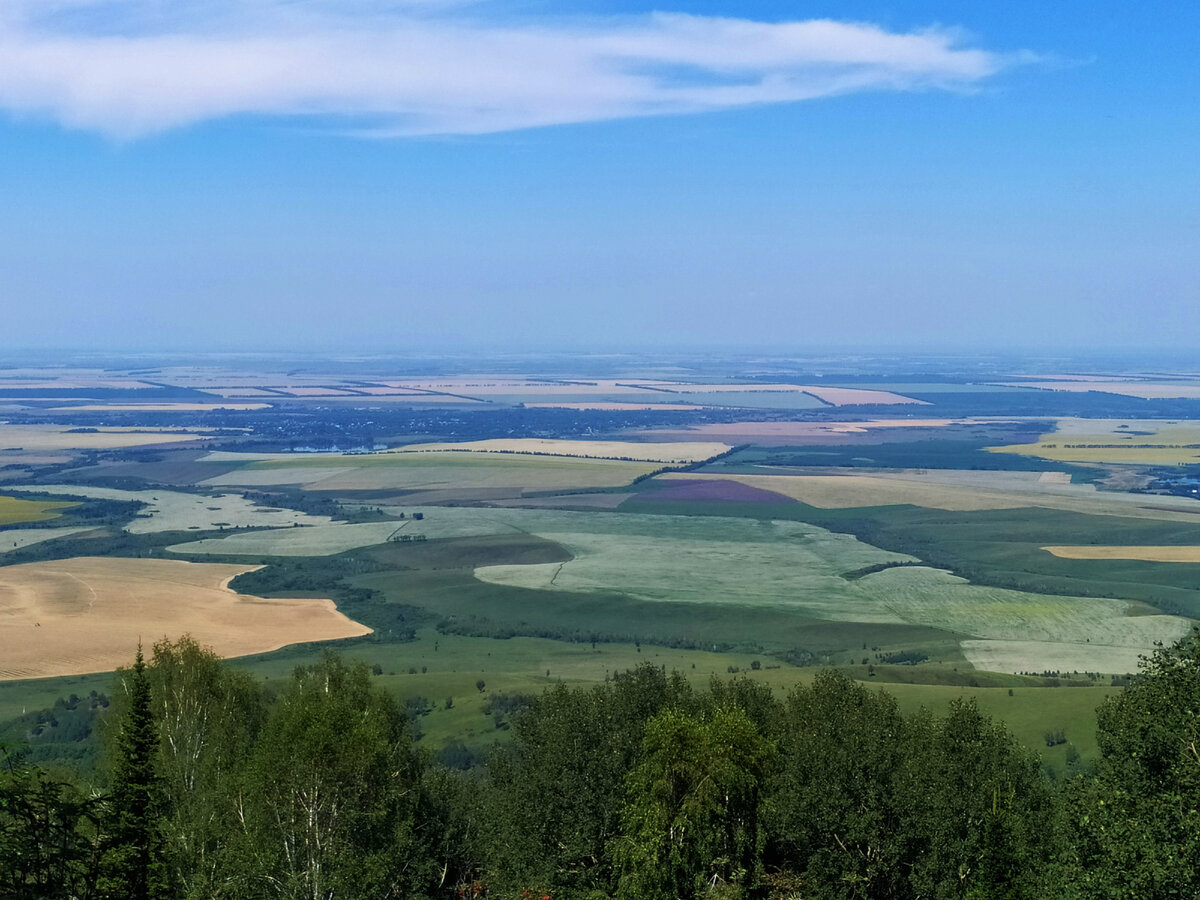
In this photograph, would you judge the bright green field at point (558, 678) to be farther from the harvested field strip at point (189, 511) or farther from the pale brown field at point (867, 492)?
the pale brown field at point (867, 492)

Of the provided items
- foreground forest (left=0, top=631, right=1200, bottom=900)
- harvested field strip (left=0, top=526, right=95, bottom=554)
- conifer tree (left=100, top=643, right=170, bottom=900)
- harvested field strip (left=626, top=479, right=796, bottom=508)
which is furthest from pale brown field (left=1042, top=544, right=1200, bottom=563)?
conifer tree (left=100, top=643, right=170, bottom=900)

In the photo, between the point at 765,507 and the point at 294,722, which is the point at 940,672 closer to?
the point at 294,722

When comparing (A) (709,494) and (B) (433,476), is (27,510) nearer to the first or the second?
(B) (433,476)

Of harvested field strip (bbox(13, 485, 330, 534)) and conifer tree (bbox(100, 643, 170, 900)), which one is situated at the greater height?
conifer tree (bbox(100, 643, 170, 900))

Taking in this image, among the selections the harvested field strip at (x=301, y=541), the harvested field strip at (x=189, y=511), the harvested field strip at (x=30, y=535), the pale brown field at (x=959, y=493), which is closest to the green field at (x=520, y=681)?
the harvested field strip at (x=301, y=541)

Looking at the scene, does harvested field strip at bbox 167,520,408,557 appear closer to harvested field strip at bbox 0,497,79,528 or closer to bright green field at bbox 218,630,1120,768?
harvested field strip at bbox 0,497,79,528

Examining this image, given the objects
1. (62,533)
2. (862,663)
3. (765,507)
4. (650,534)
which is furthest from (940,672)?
(62,533)
